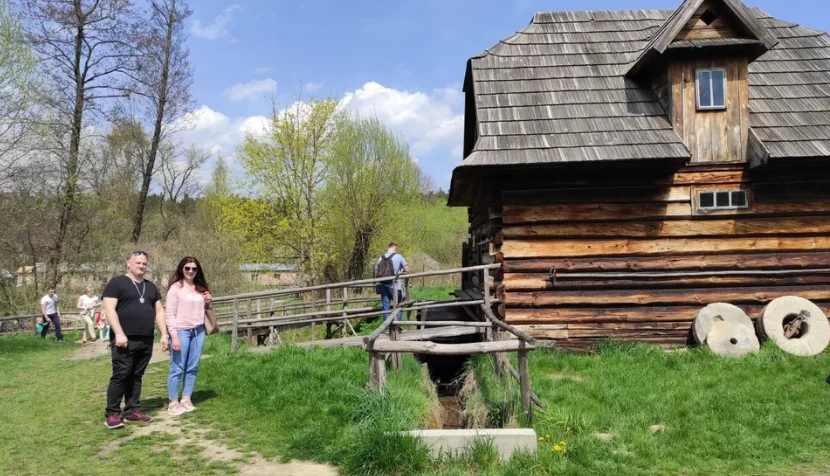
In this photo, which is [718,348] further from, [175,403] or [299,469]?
[175,403]

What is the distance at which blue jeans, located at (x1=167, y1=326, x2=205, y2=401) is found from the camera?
6.41 metres

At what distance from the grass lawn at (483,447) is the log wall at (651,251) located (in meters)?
0.79

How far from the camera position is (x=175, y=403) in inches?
261

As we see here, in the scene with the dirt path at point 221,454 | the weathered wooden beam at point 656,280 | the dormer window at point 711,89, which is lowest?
the dirt path at point 221,454

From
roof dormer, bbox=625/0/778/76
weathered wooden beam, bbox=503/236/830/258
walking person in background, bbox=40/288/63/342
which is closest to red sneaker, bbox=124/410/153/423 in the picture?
weathered wooden beam, bbox=503/236/830/258

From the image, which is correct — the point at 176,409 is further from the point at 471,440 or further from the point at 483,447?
the point at 483,447

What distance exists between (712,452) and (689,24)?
7817mm

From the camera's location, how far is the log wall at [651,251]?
31.4 feet

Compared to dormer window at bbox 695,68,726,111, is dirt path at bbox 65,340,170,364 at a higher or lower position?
lower

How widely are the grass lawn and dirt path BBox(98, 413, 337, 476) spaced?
0.11 metres

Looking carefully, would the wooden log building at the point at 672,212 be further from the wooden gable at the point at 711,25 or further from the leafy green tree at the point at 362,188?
the leafy green tree at the point at 362,188

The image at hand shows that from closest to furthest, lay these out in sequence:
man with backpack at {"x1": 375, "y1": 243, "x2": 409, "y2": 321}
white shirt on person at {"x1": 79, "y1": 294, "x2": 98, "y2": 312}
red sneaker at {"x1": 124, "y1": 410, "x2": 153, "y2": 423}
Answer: red sneaker at {"x1": 124, "y1": 410, "x2": 153, "y2": 423} < man with backpack at {"x1": 375, "y1": 243, "x2": 409, "y2": 321} < white shirt on person at {"x1": 79, "y1": 294, "x2": 98, "y2": 312}

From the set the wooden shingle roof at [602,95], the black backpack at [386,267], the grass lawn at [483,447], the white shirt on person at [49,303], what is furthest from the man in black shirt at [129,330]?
the white shirt on person at [49,303]

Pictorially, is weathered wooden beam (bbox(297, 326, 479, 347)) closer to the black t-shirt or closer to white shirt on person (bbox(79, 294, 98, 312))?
the black t-shirt
